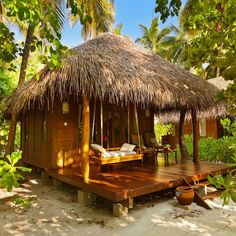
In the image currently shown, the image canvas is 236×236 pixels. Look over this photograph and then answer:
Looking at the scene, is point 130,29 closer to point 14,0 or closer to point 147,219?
point 147,219

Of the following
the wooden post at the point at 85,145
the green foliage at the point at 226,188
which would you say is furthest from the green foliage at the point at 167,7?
the wooden post at the point at 85,145

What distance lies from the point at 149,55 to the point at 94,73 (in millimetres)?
3245

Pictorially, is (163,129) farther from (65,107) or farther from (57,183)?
(57,183)

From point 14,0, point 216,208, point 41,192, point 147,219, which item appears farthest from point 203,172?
point 14,0

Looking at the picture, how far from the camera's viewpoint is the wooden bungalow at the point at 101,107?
5367 millimetres

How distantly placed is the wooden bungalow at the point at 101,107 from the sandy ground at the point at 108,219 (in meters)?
0.40

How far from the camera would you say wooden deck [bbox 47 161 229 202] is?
190 inches

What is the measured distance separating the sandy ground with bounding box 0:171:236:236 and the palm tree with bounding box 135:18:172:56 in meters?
22.3

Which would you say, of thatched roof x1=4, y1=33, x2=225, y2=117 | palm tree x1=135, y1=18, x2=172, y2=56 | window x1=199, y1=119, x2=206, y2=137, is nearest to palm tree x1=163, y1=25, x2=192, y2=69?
palm tree x1=135, y1=18, x2=172, y2=56

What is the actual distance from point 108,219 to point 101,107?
9.40 feet

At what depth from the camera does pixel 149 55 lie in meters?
8.10

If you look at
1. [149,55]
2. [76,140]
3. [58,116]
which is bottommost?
[76,140]

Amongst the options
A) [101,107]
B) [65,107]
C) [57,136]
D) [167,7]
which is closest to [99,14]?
[65,107]

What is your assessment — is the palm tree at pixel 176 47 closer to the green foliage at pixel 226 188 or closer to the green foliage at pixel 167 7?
the green foliage at pixel 167 7
